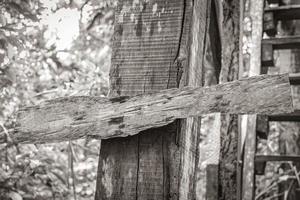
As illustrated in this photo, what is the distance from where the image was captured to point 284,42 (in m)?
3.04

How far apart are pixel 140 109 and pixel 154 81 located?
0.14 meters

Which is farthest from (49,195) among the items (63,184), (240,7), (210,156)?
(240,7)

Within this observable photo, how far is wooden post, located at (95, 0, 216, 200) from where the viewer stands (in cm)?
129

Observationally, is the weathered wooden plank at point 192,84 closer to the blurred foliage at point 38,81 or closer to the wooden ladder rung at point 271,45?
the blurred foliage at point 38,81

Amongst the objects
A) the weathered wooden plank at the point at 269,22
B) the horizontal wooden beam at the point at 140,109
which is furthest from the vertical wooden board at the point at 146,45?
the weathered wooden plank at the point at 269,22

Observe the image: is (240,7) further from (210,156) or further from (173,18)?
(173,18)

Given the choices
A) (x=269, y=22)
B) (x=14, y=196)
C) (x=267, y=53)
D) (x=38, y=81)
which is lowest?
(x=14, y=196)

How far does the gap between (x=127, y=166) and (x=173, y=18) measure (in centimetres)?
57

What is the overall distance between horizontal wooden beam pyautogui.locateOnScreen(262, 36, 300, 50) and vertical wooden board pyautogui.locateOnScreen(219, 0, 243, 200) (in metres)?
0.36

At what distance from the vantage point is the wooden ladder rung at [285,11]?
3209mm

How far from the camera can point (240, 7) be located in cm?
295

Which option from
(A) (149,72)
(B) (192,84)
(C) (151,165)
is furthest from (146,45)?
(C) (151,165)

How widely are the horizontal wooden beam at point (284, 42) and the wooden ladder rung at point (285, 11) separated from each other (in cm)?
32

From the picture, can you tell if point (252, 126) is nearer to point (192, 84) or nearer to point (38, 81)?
point (192, 84)
